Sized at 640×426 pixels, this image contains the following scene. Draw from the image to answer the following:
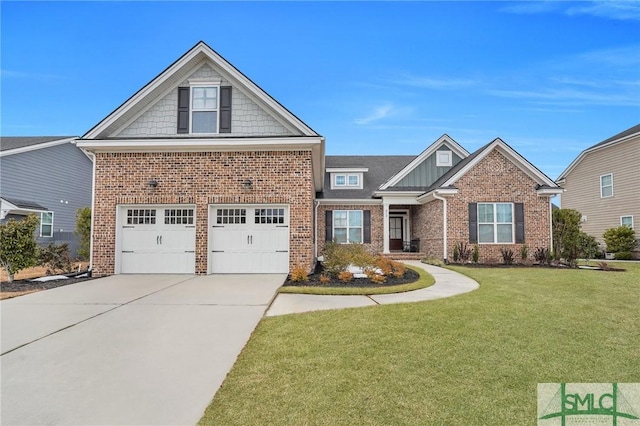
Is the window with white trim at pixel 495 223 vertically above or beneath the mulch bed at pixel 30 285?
above

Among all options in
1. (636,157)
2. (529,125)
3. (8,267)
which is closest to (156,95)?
(8,267)

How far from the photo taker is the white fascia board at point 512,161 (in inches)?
604

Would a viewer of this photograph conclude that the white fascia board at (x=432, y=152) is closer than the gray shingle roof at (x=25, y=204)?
No

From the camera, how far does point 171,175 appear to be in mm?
11156

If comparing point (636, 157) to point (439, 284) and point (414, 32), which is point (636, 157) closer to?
point (414, 32)

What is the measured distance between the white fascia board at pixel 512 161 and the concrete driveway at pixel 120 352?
1135 centimetres

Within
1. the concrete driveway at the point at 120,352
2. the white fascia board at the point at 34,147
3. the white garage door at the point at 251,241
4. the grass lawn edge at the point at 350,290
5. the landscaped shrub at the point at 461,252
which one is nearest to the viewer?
the concrete driveway at the point at 120,352

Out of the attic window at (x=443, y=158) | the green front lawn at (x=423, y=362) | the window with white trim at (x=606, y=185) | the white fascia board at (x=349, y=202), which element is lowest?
the green front lawn at (x=423, y=362)

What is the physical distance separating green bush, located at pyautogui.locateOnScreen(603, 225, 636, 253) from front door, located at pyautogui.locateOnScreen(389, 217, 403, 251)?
12.0 meters

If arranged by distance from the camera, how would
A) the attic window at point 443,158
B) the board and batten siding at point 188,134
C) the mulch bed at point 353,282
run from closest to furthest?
the mulch bed at point 353,282 < the board and batten siding at point 188,134 < the attic window at point 443,158

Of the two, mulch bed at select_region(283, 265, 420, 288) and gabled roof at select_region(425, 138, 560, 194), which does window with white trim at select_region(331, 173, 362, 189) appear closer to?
gabled roof at select_region(425, 138, 560, 194)

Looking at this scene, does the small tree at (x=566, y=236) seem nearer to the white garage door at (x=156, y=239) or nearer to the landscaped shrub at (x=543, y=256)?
the landscaped shrub at (x=543, y=256)

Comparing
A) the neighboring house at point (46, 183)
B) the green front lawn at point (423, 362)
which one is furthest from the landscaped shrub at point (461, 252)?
the neighboring house at point (46, 183)

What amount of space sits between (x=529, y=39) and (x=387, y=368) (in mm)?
14460
